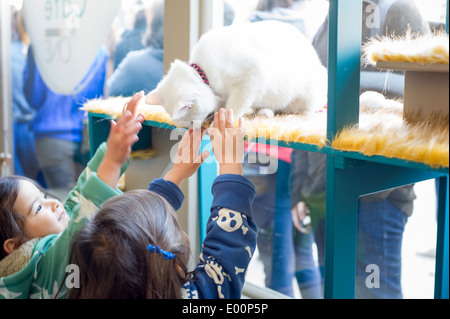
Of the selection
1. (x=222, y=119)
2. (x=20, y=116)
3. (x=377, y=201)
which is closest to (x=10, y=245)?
(x=222, y=119)

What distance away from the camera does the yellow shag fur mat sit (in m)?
0.68

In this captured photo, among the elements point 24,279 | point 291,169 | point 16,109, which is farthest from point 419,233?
point 16,109

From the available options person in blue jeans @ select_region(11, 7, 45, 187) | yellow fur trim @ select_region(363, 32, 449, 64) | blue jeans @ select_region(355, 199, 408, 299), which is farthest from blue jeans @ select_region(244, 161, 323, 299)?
person in blue jeans @ select_region(11, 7, 45, 187)

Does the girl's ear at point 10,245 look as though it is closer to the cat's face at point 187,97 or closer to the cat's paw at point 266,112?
the cat's face at point 187,97

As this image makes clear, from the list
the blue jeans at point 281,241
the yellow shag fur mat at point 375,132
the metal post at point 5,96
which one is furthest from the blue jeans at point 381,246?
the metal post at point 5,96

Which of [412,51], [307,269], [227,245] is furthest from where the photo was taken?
[307,269]

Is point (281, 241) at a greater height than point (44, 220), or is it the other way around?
point (44, 220)

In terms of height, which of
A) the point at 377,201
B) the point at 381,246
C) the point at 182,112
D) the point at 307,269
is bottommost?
the point at 307,269

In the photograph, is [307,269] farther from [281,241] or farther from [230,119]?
[230,119]

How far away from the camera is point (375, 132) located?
759 mm

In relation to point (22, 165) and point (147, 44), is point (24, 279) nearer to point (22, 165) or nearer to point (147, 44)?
point (147, 44)

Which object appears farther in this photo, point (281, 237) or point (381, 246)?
point (281, 237)

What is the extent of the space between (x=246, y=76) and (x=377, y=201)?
0.60m
